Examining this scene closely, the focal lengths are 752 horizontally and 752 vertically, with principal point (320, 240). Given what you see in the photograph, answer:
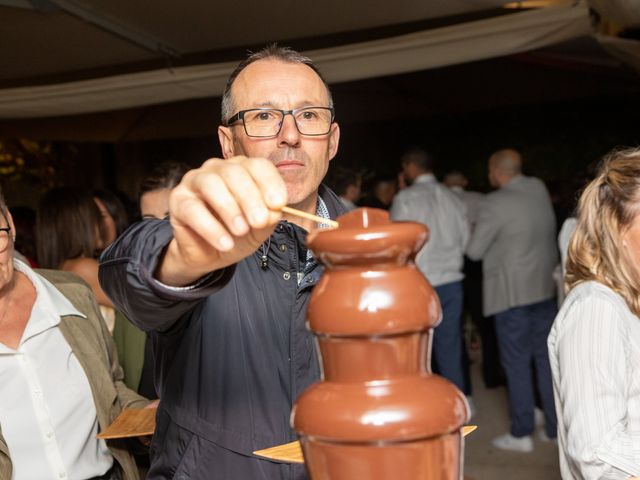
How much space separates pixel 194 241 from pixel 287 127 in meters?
0.65

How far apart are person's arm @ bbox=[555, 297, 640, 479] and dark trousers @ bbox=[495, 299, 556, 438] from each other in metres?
3.21

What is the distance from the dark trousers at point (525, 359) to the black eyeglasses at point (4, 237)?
3662 millimetres

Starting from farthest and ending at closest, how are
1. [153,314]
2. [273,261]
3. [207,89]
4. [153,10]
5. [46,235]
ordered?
[207,89] < [153,10] < [46,235] < [273,261] < [153,314]

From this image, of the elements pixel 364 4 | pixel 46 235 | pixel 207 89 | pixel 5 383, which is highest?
pixel 364 4

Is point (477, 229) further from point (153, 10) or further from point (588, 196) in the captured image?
point (588, 196)

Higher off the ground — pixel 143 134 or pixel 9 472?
pixel 143 134

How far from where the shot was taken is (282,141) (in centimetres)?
147

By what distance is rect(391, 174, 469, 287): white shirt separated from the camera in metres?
5.34

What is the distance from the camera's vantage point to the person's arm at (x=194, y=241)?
765 mm

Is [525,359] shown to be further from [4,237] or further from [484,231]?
[4,237]

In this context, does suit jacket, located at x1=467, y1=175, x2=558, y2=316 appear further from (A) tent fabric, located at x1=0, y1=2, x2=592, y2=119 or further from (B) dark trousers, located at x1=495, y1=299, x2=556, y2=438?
(A) tent fabric, located at x1=0, y1=2, x2=592, y2=119

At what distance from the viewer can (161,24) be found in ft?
13.1

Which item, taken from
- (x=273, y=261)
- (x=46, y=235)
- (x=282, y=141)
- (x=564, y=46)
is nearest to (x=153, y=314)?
(x=273, y=261)

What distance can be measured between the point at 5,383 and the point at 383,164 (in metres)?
8.08
